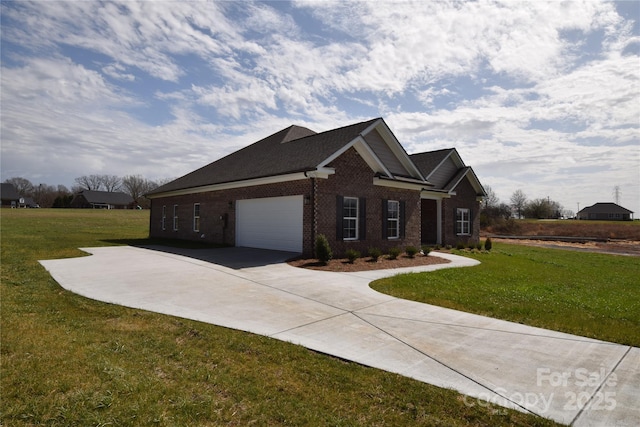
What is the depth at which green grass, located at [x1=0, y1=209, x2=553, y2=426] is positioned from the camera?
125 inches

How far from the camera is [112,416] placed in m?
3.12

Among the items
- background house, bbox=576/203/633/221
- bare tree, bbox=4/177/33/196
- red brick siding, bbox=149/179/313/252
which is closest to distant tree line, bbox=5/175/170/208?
bare tree, bbox=4/177/33/196

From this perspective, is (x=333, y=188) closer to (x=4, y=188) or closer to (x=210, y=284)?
(x=210, y=284)

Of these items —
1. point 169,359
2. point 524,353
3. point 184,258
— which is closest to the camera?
point 169,359

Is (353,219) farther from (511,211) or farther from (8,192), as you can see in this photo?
(8,192)

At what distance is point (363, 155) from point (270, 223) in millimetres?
5014

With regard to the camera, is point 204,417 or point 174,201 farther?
point 174,201

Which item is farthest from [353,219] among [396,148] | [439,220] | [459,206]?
[459,206]

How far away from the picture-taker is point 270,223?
15.9 metres

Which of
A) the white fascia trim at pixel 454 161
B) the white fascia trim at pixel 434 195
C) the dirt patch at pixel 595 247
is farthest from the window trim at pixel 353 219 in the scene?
the dirt patch at pixel 595 247

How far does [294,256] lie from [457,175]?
14803mm

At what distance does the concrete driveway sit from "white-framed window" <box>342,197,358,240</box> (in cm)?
469

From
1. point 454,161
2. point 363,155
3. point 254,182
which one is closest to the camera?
point 363,155

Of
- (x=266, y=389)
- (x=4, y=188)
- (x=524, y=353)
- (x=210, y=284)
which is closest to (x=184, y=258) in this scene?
(x=210, y=284)
